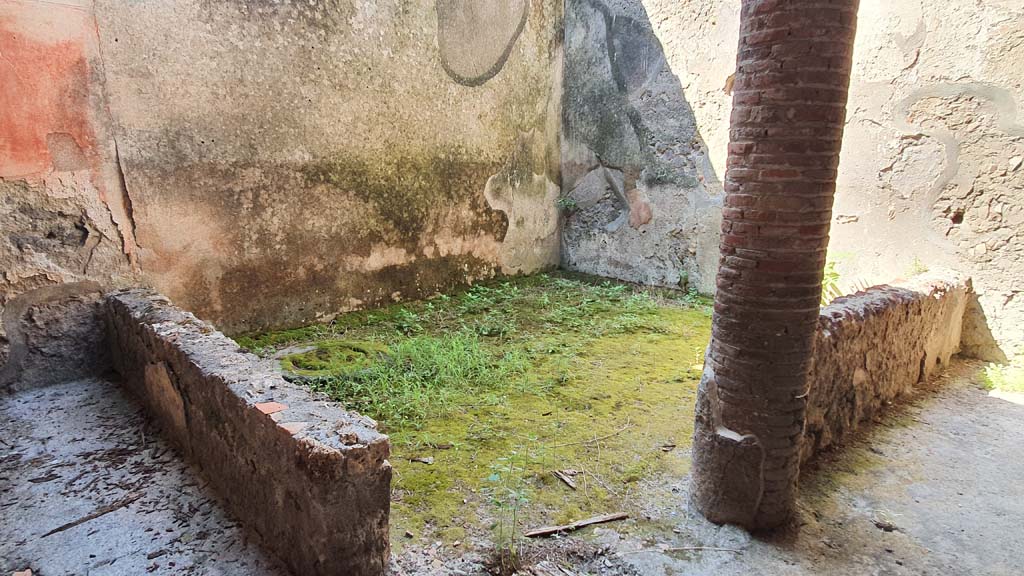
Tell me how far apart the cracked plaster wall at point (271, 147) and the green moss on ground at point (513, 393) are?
20.7 inches

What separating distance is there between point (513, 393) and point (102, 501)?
210 centimetres

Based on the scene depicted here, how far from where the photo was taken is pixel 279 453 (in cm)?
188

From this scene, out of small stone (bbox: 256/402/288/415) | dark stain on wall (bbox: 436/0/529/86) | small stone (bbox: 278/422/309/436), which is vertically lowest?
small stone (bbox: 278/422/309/436)

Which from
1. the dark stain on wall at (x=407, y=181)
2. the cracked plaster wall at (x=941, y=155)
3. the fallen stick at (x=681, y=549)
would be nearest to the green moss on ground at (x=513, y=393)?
the fallen stick at (x=681, y=549)

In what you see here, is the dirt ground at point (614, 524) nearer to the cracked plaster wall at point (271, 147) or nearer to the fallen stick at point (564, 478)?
the fallen stick at point (564, 478)

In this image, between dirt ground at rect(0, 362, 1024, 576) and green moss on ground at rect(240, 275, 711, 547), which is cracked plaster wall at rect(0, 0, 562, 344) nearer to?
green moss on ground at rect(240, 275, 711, 547)

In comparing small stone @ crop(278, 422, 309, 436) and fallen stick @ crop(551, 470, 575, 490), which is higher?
small stone @ crop(278, 422, 309, 436)

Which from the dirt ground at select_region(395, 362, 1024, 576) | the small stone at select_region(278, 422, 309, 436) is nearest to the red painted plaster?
the small stone at select_region(278, 422, 309, 436)

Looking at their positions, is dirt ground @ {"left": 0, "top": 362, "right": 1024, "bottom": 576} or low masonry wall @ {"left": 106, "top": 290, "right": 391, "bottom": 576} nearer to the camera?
low masonry wall @ {"left": 106, "top": 290, "right": 391, "bottom": 576}

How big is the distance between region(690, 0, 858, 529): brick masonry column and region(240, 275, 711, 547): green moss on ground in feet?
1.66

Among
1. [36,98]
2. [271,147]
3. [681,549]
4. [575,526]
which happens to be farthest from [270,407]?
[271,147]

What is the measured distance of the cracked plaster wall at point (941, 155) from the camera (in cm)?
393

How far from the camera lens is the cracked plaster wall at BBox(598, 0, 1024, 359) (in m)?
3.93

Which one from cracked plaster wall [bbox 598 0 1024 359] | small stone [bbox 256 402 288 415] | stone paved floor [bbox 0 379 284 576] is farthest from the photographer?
cracked plaster wall [bbox 598 0 1024 359]
